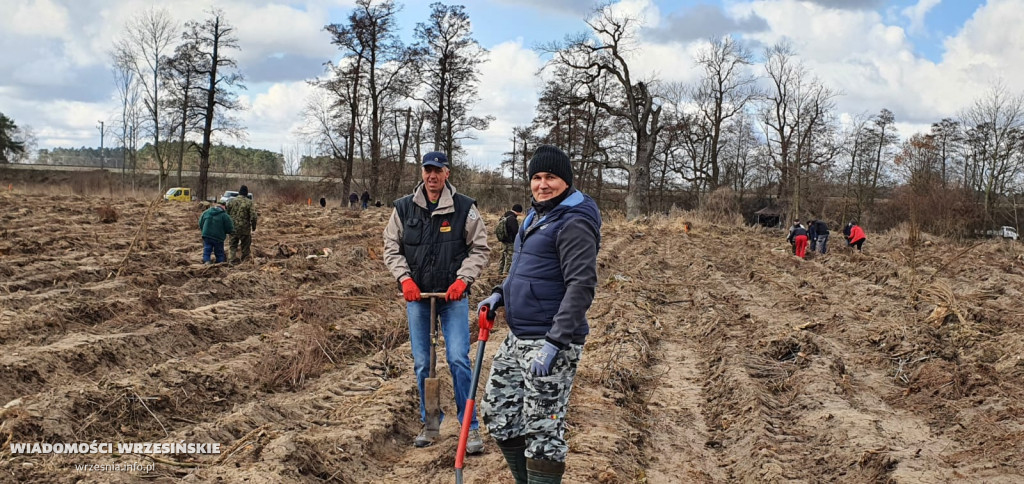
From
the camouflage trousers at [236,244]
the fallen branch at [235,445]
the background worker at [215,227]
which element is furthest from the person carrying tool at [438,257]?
the camouflage trousers at [236,244]

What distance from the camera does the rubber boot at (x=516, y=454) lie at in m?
3.69

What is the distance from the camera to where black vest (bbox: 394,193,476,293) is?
493cm

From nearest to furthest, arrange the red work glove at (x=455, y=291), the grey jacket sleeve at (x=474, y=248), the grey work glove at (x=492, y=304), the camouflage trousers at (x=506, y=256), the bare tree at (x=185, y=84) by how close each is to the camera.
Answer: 1. the grey work glove at (x=492, y=304)
2. the red work glove at (x=455, y=291)
3. the grey jacket sleeve at (x=474, y=248)
4. the camouflage trousers at (x=506, y=256)
5. the bare tree at (x=185, y=84)

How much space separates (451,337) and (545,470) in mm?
1632

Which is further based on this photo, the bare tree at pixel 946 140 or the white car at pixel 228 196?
the bare tree at pixel 946 140

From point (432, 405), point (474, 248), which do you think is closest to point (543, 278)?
point (474, 248)

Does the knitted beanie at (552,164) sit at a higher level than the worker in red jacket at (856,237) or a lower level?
higher

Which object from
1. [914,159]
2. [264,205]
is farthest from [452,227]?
[914,159]

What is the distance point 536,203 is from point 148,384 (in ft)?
12.8

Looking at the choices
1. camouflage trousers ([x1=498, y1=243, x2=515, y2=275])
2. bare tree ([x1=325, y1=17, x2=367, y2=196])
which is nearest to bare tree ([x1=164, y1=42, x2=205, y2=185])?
bare tree ([x1=325, y1=17, x2=367, y2=196])

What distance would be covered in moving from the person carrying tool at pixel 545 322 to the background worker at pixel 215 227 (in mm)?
11050

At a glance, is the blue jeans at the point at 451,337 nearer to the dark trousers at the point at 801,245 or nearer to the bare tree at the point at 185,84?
the dark trousers at the point at 801,245

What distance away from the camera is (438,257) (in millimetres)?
4934

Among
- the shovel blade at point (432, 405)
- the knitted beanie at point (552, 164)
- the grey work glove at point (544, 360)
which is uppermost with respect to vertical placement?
the knitted beanie at point (552, 164)
